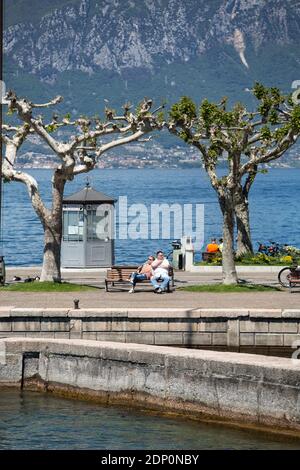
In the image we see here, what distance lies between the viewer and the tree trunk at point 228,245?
41822mm

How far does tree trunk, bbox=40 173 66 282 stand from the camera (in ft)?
136

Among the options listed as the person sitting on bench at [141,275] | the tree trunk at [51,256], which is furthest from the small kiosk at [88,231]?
the person sitting on bench at [141,275]

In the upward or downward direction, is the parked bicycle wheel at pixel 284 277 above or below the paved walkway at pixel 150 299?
above

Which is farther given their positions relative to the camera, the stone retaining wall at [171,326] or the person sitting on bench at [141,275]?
the person sitting on bench at [141,275]

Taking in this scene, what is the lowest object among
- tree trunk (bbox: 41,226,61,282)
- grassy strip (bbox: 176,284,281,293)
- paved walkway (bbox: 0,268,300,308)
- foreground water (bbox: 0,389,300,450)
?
foreground water (bbox: 0,389,300,450)

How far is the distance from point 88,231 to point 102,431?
2720 centimetres

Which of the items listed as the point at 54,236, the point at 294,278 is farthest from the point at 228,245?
the point at 54,236

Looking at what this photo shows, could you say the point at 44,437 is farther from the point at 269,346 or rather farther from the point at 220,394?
the point at 269,346

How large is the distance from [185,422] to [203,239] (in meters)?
89.8

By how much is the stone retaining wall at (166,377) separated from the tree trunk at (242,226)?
1104 inches

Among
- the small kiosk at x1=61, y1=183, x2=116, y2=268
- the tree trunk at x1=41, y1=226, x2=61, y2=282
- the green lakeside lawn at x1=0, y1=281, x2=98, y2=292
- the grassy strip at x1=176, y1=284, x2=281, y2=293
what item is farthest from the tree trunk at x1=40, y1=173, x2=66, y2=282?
the small kiosk at x1=61, y1=183, x2=116, y2=268

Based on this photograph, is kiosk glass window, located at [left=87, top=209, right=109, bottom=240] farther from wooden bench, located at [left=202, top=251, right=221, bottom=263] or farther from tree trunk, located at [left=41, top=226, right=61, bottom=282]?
tree trunk, located at [left=41, top=226, right=61, bottom=282]

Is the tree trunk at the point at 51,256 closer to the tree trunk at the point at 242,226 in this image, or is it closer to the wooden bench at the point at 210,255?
the wooden bench at the point at 210,255

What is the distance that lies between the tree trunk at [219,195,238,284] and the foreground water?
48.5 ft
